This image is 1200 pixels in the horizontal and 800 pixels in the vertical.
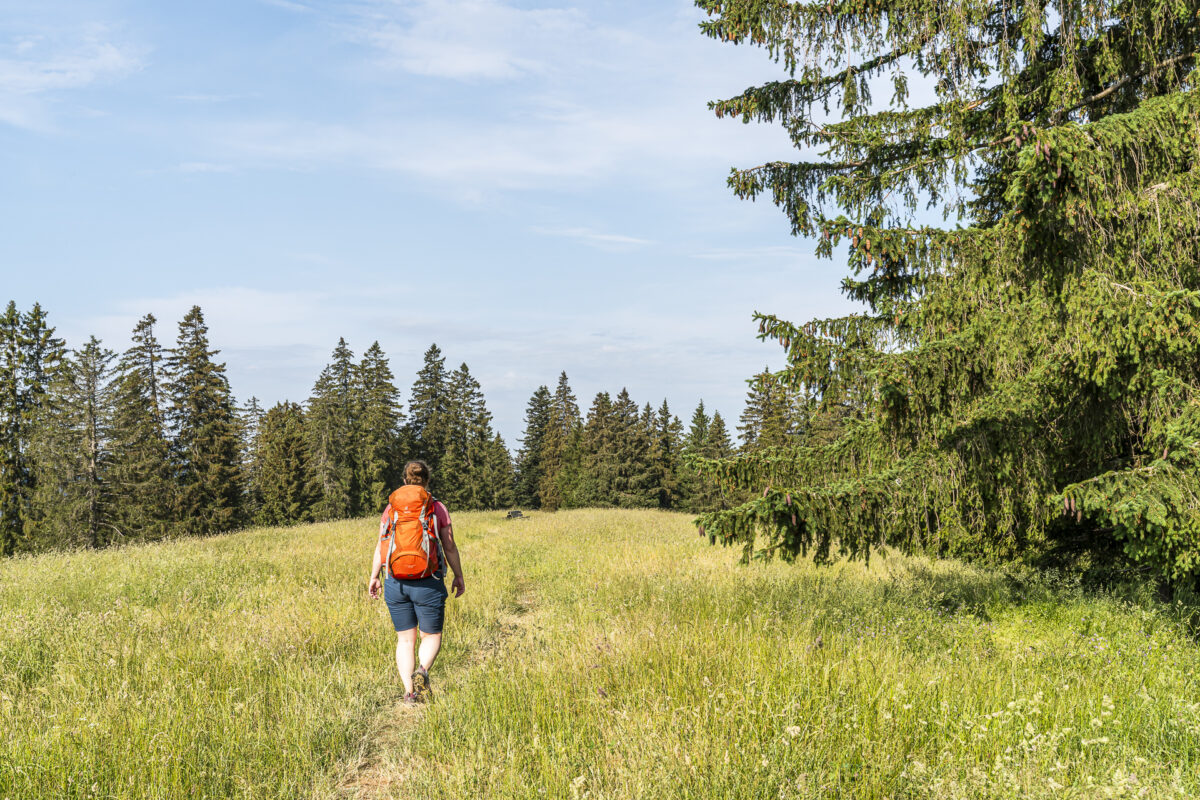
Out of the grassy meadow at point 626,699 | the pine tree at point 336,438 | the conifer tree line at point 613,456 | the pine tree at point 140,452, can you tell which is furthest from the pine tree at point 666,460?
the grassy meadow at point 626,699

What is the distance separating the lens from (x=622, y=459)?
196 feet

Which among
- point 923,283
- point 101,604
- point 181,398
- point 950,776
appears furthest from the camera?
point 181,398

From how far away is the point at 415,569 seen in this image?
545cm

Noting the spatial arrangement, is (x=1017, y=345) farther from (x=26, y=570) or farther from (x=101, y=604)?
(x=26, y=570)

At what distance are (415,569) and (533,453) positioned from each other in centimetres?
6674

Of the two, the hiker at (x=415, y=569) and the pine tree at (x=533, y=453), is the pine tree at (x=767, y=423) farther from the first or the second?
the hiker at (x=415, y=569)

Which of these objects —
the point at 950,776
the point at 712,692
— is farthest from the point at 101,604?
the point at 950,776

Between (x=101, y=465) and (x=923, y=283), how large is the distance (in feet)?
131

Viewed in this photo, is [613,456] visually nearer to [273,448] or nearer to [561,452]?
[561,452]

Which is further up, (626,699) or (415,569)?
(415,569)

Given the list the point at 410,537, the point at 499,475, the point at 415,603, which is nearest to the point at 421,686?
the point at 415,603

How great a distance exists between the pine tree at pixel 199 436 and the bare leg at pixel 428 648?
122ft

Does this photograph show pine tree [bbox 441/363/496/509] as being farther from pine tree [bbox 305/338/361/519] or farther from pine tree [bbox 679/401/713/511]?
pine tree [bbox 679/401/713/511]

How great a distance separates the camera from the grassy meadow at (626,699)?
323 centimetres
